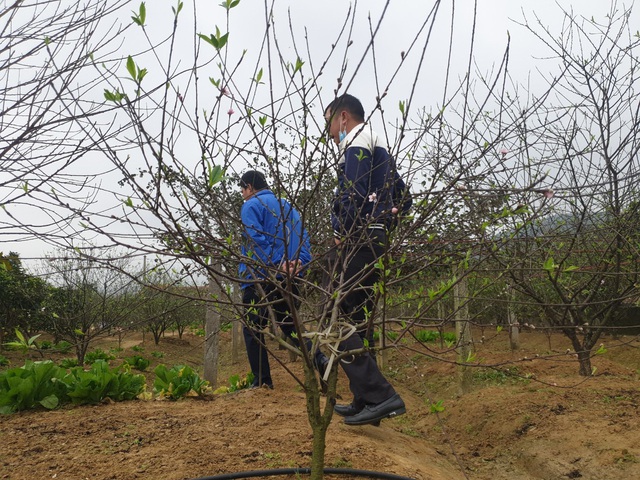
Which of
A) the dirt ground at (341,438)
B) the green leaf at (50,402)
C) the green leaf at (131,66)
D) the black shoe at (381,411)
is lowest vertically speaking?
the dirt ground at (341,438)

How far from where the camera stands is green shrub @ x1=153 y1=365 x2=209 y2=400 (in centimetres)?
440

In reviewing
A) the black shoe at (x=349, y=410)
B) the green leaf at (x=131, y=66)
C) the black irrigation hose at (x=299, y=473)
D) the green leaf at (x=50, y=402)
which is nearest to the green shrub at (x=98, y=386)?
the green leaf at (x=50, y=402)

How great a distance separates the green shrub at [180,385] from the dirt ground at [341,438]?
0.71 feet

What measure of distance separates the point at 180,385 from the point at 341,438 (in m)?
2.09

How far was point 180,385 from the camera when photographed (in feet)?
14.4

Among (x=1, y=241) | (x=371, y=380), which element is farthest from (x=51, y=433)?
(x=371, y=380)

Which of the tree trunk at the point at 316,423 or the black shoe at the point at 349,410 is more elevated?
the tree trunk at the point at 316,423

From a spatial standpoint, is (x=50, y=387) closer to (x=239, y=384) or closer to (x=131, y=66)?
(x=239, y=384)

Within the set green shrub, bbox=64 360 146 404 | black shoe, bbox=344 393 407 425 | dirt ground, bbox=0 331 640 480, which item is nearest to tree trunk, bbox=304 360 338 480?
dirt ground, bbox=0 331 640 480

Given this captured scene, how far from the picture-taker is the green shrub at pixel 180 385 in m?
4.40

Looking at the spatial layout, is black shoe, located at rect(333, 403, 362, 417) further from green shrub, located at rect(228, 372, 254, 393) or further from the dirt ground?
green shrub, located at rect(228, 372, 254, 393)

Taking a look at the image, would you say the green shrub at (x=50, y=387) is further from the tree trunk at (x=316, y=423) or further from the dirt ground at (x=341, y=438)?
the tree trunk at (x=316, y=423)

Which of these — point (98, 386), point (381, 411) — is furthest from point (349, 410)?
point (98, 386)

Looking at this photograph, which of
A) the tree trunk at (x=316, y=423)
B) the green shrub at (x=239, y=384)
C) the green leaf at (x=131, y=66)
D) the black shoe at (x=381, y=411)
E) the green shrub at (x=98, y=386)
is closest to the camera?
the green leaf at (x=131, y=66)
